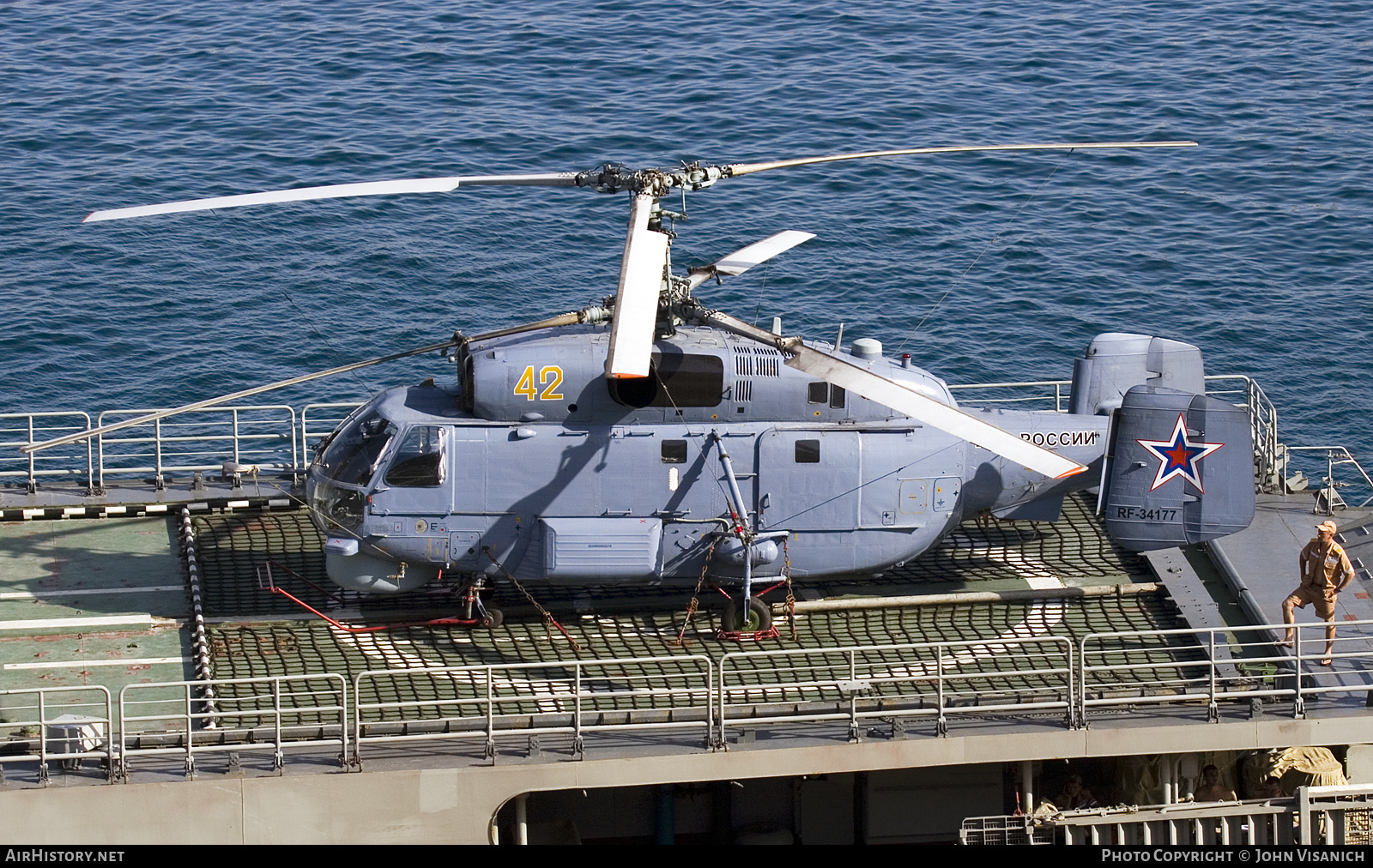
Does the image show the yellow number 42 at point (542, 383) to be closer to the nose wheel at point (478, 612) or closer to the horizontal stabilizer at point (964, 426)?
the nose wheel at point (478, 612)

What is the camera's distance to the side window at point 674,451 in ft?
63.9

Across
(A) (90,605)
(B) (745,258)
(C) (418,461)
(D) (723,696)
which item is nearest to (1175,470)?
(B) (745,258)

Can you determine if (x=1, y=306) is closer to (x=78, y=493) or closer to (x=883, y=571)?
(x=78, y=493)

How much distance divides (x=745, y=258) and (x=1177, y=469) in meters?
5.56

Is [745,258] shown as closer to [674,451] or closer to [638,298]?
[674,451]

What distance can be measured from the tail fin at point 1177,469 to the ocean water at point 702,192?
16.2 m

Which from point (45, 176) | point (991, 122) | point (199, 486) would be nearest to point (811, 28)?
point (991, 122)

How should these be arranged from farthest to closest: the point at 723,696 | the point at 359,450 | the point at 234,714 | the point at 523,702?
1. the point at 359,450
2. the point at 523,702
3. the point at 723,696
4. the point at 234,714

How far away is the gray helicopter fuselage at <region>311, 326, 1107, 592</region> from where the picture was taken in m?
19.4

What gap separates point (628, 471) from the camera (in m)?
19.5

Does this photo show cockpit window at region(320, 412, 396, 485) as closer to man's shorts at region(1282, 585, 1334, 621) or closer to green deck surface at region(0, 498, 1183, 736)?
green deck surface at region(0, 498, 1183, 736)

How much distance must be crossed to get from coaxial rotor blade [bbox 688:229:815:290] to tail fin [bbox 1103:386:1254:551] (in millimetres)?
4345

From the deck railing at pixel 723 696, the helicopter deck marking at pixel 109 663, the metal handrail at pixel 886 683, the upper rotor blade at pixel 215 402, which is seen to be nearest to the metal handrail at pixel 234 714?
the deck railing at pixel 723 696

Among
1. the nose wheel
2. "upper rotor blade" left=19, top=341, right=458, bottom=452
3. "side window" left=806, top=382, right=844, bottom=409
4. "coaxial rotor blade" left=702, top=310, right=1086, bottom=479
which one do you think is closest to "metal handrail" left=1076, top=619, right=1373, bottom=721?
"coaxial rotor blade" left=702, top=310, right=1086, bottom=479
